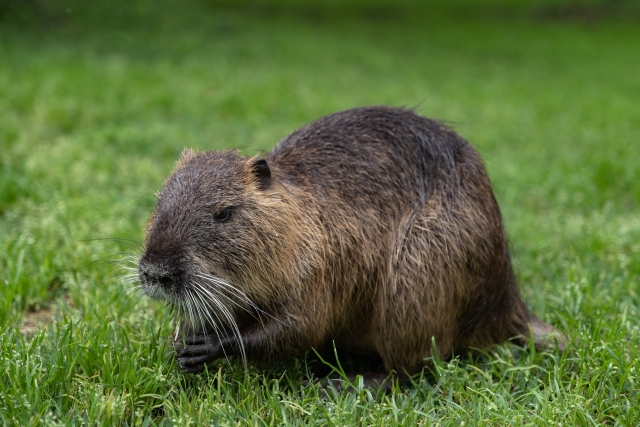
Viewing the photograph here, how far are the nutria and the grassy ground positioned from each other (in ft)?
0.61

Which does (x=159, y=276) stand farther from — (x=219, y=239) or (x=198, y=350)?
(x=198, y=350)

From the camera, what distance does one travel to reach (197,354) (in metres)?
2.54

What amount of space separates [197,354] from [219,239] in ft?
1.54

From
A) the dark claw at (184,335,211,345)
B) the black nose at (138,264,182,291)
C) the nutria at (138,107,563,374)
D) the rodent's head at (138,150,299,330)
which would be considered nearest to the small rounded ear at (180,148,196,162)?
the nutria at (138,107,563,374)

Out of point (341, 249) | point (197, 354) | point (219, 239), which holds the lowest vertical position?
point (197, 354)

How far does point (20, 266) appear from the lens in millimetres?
3326

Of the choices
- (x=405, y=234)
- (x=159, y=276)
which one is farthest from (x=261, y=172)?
(x=405, y=234)

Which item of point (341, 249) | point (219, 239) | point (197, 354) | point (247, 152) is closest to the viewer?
point (219, 239)

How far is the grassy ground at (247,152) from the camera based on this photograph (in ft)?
7.91

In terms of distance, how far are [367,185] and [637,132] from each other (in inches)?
226

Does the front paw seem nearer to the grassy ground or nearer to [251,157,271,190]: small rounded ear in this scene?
the grassy ground

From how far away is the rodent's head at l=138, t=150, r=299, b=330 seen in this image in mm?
2348

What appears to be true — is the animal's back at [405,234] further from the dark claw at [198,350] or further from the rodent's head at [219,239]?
the dark claw at [198,350]

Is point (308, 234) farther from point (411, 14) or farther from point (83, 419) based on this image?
point (411, 14)
